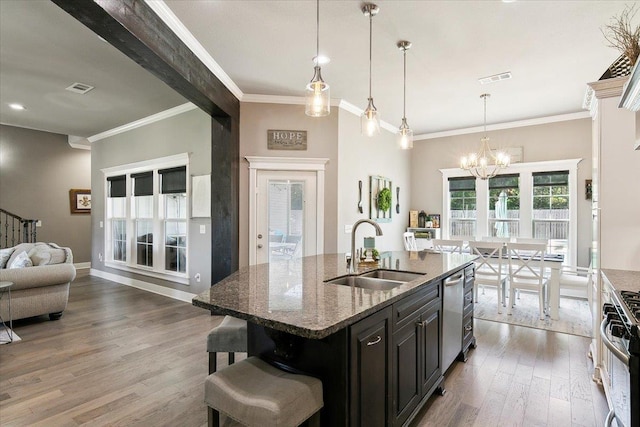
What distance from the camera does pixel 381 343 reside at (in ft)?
5.31

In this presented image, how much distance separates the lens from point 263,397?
1.29 m

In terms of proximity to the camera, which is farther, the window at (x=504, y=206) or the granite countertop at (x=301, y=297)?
the window at (x=504, y=206)

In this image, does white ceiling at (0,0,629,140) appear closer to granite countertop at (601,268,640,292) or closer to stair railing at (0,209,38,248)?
granite countertop at (601,268,640,292)

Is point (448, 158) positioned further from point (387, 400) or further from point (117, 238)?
point (117, 238)

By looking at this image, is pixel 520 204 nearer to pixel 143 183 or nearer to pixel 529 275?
pixel 529 275

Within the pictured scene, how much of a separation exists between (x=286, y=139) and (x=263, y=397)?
3.70 m

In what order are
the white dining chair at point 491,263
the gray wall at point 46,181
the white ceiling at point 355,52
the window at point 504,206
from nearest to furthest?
the white ceiling at point 355,52, the white dining chair at point 491,263, the window at point 504,206, the gray wall at point 46,181

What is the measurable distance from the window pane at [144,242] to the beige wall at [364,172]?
11.0 ft

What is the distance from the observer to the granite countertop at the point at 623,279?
1.92 m

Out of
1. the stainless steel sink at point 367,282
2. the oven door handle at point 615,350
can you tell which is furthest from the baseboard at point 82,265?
the oven door handle at point 615,350

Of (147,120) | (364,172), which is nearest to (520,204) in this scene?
(364,172)

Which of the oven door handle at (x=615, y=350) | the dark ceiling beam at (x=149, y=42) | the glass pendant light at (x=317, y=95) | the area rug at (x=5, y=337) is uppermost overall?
the dark ceiling beam at (x=149, y=42)

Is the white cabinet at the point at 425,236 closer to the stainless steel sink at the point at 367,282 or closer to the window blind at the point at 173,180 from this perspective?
the window blind at the point at 173,180

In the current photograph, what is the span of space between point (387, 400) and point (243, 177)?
134 inches
